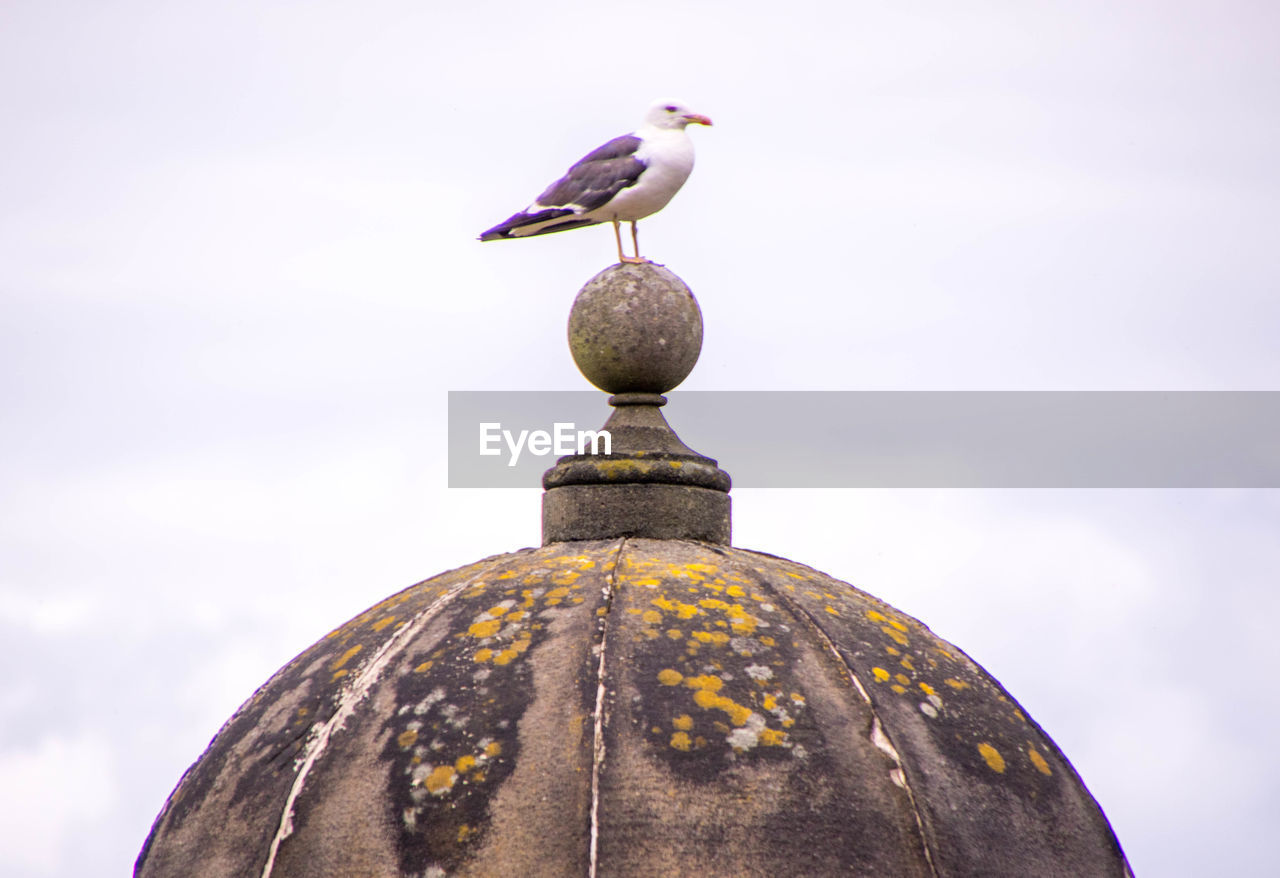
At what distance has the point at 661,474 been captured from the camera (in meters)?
6.20

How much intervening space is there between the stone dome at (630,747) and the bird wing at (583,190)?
1717 mm

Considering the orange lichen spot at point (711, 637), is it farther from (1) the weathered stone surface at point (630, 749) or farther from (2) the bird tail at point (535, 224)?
(2) the bird tail at point (535, 224)

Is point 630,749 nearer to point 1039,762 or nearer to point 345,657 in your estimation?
point 345,657

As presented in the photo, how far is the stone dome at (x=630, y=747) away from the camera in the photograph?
458 cm

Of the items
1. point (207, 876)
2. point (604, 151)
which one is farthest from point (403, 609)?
point (604, 151)

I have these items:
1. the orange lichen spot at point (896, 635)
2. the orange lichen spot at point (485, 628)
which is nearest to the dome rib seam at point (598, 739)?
the orange lichen spot at point (485, 628)

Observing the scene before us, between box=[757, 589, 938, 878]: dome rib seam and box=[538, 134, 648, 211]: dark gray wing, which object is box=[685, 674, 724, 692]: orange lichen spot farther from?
box=[538, 134, 648, 211]: dark gray wing

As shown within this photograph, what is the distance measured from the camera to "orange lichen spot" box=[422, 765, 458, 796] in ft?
15.4

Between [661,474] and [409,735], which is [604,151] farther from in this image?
[409,735]

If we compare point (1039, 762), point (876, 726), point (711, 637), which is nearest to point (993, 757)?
point (1039, 762)

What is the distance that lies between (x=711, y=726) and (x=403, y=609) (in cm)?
155

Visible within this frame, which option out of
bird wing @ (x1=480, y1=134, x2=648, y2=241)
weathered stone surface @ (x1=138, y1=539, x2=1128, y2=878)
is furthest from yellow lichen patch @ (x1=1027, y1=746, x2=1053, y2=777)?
bird wing @ (x1=480, y1=134, x2=648, y2=241)

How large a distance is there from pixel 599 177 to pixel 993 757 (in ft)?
10.4

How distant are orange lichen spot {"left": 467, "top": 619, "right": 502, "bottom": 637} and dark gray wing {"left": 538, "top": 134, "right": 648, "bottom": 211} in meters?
2.21
